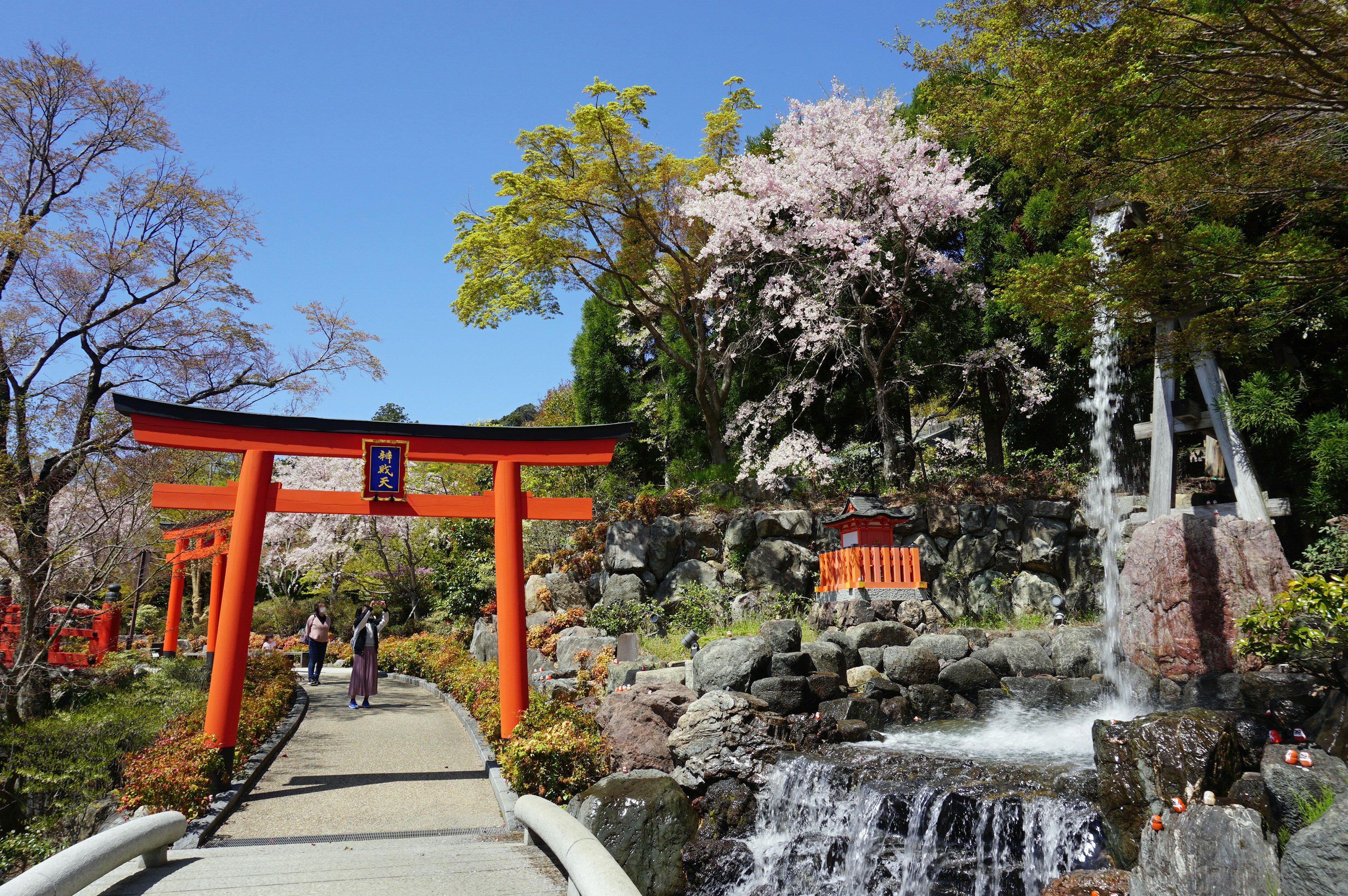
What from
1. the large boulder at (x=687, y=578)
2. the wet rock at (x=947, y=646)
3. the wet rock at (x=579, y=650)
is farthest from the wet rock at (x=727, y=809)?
the large boulder at (x=687, y=578)

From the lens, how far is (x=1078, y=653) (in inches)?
456

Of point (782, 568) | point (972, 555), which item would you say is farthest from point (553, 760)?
point (972, 555)

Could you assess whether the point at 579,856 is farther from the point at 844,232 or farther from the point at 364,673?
the point at 844,232

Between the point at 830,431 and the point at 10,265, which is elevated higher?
the point at 10,265

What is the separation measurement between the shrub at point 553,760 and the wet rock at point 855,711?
11.3ft

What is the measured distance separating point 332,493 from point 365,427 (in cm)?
99

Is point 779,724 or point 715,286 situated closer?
point 779,724

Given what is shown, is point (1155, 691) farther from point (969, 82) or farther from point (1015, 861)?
point (969, 82)

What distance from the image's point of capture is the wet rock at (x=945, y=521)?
50.4ft

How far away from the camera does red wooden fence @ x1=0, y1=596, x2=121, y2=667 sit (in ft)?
42.6

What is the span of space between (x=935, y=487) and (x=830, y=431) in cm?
444

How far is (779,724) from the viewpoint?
9672 millimetres

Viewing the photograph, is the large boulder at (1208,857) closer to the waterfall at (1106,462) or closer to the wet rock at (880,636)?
the wet rock at (880,636)

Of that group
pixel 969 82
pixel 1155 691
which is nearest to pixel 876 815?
pixel 1155 691
